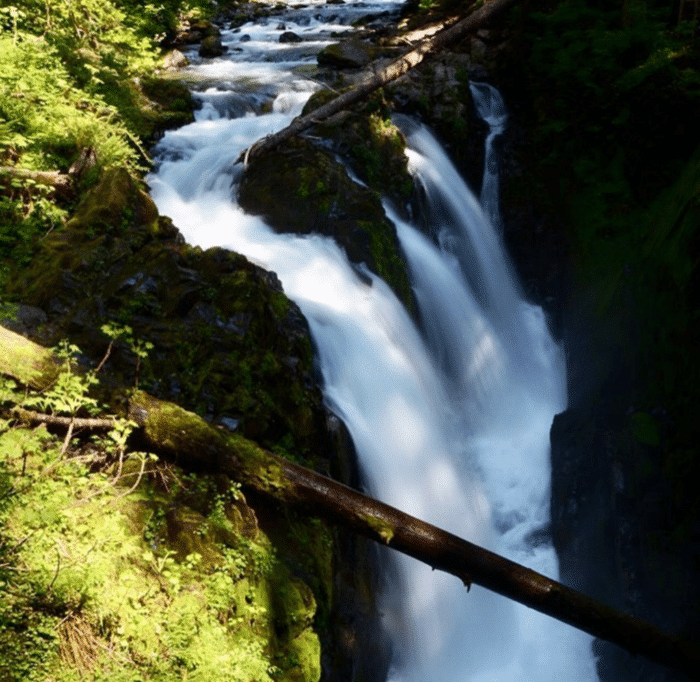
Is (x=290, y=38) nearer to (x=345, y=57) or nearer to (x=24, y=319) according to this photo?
(x=345, y=57)

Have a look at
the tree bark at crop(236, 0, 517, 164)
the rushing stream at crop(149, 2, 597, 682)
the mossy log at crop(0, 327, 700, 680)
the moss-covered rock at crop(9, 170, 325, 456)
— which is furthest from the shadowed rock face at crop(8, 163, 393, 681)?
the tree bark at crop(236, 0, 517, 164)

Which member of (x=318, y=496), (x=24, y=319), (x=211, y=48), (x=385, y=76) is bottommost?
(x=318, y=496)

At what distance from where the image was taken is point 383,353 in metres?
7.72

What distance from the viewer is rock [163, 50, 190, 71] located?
46.8ft

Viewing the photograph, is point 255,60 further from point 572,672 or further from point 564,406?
point 572,672

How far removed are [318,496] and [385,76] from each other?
9.36 metres

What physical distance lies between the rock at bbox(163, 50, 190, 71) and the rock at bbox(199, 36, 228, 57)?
3.16ft

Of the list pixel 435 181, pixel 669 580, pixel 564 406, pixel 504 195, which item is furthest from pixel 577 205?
pixel 669 580

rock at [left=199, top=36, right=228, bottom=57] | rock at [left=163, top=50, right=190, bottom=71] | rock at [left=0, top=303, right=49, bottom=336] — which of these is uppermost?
rock at [left=0, top=303, right=49, bottom=336]

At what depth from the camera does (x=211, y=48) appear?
52.1 ft

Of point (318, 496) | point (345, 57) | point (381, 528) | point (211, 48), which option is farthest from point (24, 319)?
point (211, 48)

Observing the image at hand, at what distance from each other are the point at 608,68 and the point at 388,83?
383 centimetres

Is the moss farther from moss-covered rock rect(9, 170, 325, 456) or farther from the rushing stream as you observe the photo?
the rushing stream

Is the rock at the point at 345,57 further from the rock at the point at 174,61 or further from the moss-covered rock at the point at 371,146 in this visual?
the rock at the point at 174,61
